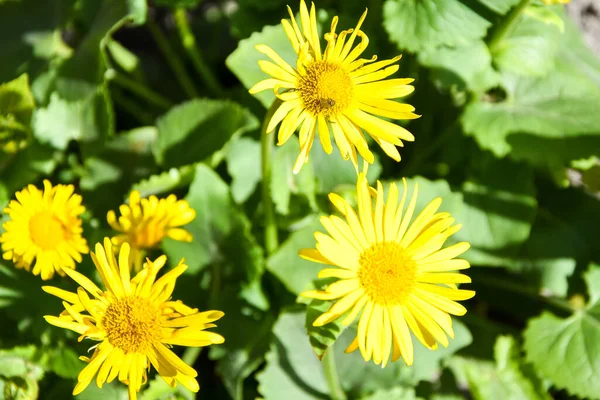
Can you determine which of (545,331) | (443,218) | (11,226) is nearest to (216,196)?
(11,226)

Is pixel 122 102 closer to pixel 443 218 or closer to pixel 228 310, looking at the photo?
pixel 228 310

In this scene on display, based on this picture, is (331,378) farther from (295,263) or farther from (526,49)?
(526,49)

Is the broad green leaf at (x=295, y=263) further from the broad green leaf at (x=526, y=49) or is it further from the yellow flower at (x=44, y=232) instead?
the broad green leaf at (x=526, y=49)

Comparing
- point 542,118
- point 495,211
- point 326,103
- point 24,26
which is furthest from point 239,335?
point 24,26

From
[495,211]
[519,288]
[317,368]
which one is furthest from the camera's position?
[519,288]

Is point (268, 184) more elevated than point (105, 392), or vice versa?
point (268, 184)

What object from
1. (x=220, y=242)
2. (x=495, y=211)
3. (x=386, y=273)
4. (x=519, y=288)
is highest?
(x=386, y=273)

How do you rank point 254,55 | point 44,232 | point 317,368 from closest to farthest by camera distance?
point 44,232, point 254,55, point 317,368
